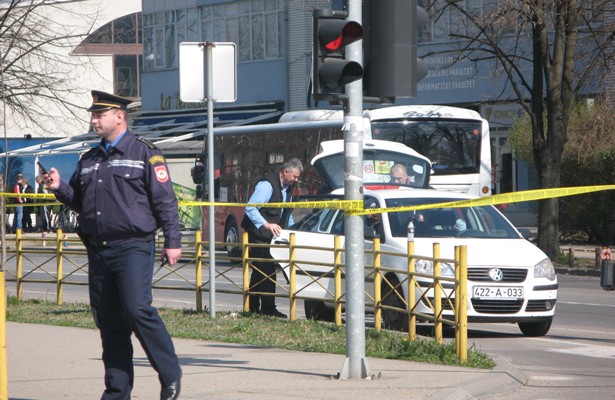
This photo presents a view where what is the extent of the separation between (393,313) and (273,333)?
1404 mm

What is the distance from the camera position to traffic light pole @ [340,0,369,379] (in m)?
8.52

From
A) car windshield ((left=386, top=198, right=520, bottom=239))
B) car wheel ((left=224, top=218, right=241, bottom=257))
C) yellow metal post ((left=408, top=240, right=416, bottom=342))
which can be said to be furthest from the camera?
car wheel ((left=224, top=218, right=241, bottom=257))

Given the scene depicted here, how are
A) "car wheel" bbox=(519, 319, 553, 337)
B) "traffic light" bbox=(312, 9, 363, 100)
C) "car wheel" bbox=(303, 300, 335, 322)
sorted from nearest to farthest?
"traffic light" bbox=(312, 9, 363, 100) → "car wheel" bbox=(519, 319, 553, 337) → "car wheel" bbox=(303, 300, 335, 322)

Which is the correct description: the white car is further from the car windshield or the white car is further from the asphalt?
the asphalt

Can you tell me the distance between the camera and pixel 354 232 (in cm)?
856

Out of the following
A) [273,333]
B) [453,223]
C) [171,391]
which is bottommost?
[273,333]

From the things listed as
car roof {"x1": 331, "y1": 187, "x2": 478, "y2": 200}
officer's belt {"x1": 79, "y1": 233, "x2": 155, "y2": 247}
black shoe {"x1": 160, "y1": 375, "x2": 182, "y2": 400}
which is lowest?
black shoe {"x1": 160, "y1": 375, "x2": 182, "y2": 400}

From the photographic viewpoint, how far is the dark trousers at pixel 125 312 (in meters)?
6.94

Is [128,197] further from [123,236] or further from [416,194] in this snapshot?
[416,194]

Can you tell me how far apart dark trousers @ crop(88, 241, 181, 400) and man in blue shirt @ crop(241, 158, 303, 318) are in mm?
6067

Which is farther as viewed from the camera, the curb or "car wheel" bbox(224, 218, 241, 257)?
"car wheel" bbox(224, 218, 241, 257)

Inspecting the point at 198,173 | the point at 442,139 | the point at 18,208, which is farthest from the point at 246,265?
the point at 18,208

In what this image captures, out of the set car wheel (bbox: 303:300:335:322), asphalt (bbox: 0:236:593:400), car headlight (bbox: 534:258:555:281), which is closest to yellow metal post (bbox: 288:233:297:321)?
car wheel (bbox: 303:300:335:322)

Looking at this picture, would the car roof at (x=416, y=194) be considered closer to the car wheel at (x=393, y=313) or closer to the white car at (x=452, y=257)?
the white car at (x=452, y=257)
